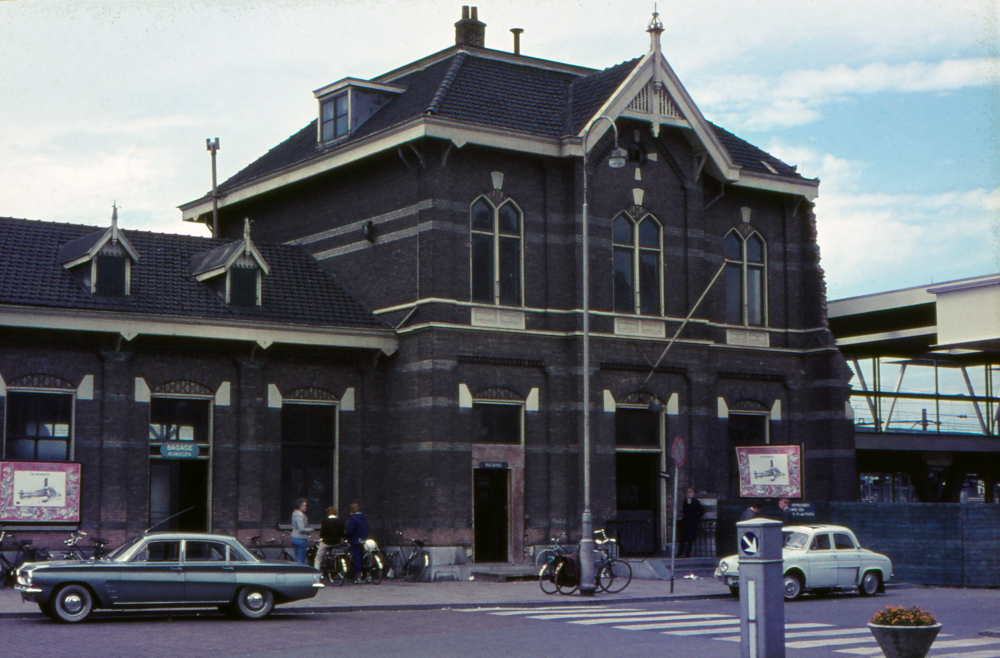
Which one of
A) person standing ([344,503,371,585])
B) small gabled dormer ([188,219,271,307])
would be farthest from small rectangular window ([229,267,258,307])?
person standing ([344,503,371,585])

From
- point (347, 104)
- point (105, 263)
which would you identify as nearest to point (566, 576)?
point (105, 263)

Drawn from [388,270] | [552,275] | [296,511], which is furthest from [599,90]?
[296,511]

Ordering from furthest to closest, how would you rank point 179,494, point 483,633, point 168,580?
point 179,494 < point 168,580 < point 483,633

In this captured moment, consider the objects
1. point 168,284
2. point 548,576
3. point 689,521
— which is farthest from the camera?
point 689,521

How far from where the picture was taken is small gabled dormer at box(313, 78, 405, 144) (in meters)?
33.9

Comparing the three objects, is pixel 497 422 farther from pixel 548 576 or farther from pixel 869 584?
pixel 869 584

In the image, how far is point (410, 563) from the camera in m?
29.0

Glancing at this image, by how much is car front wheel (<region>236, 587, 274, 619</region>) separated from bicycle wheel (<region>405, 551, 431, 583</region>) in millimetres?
→ 8837

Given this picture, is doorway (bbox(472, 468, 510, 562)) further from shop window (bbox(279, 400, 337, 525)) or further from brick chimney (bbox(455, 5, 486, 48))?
brick chimney (bbox(455, 5, 486, 48))

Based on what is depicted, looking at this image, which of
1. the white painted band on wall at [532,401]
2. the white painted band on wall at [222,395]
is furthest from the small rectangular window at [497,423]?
the white painted band on wall at [222,395]

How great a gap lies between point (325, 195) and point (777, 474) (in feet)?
44.4

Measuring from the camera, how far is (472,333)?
30.0 meters

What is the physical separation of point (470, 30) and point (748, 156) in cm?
894

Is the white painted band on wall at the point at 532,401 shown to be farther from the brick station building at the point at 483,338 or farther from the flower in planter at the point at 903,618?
the flower in planter at the point at 903,618
